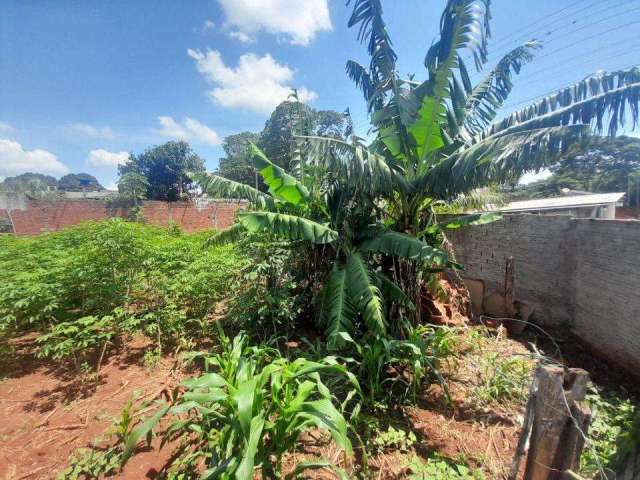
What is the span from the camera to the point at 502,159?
2918 mm

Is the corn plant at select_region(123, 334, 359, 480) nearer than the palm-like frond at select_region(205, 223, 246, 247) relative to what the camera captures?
Yes

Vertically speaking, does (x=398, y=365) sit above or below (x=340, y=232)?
Answer: below

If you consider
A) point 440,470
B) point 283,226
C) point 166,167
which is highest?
point 166,167

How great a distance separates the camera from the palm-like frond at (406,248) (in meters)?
3.06

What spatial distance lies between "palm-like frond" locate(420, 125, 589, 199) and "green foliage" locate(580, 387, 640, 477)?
7.44 feet

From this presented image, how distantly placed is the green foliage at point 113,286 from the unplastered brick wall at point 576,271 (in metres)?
4.91

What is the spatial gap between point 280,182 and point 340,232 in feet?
3.85

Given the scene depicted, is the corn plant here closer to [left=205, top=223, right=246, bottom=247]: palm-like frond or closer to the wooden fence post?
the wooden fence post

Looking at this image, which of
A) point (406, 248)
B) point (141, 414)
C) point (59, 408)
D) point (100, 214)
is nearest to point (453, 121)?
point (406, 248)

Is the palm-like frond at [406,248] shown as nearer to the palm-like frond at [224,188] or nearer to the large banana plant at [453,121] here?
the large banana plant at [453,121]

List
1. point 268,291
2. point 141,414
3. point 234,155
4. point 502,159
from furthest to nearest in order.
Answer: point 234,155, point 268,291, point 502,159, point 141,414

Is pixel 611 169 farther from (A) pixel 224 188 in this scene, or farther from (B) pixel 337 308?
(A) pixel 224 188

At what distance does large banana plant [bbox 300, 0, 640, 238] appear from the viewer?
2945 mm

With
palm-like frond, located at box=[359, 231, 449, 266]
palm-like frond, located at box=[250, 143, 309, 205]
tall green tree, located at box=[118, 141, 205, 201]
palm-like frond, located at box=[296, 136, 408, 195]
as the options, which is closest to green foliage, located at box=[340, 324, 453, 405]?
palm-like frond, located at box=[359, 231, 449, 266]
